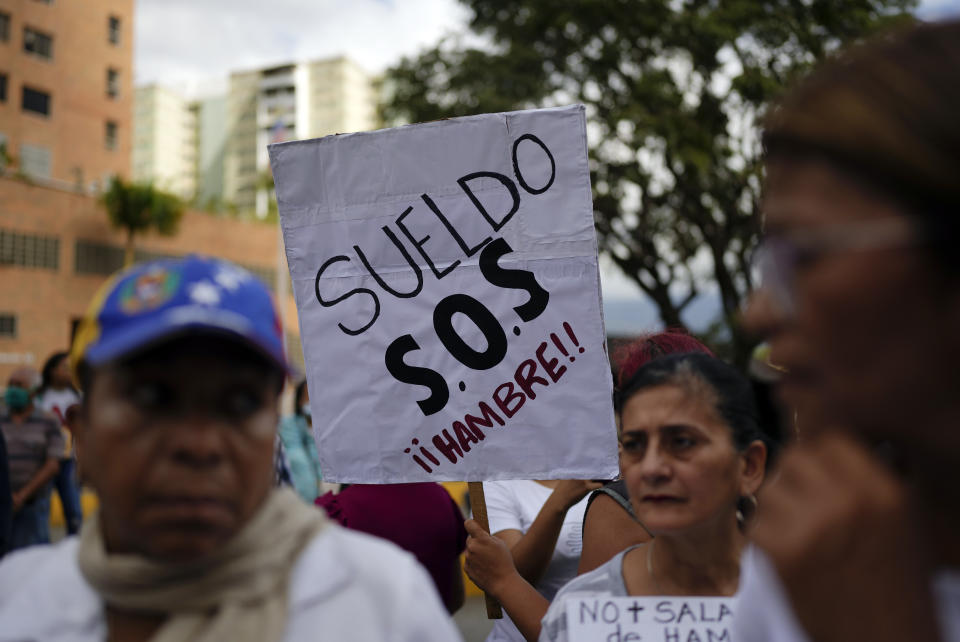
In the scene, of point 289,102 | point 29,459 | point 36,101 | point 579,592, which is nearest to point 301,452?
point 29,459

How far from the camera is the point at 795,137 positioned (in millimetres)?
990

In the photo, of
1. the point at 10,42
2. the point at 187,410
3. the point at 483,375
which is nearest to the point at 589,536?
the point at 483,375

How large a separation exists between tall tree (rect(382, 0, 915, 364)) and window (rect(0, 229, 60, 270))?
17.2 m

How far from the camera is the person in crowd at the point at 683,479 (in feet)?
6.71

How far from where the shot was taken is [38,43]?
3531 cm

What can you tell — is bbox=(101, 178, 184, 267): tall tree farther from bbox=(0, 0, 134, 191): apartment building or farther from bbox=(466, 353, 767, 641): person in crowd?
bbox=(466, 353, 767, 641): person in crowd

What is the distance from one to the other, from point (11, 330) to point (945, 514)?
31789mm

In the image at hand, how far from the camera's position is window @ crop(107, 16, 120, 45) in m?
38.5

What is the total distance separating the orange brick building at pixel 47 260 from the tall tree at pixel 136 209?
0.54m

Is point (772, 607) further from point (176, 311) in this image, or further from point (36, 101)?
point (36, 101)

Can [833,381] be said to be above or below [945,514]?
above

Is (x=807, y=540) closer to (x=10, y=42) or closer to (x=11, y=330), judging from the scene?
(x=11, y=330)

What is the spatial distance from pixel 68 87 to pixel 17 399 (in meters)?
34.1

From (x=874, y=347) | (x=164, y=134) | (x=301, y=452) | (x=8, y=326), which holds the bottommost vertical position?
(x=301, y=452)
